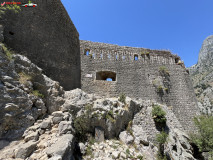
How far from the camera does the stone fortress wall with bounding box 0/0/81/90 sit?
7.45 m

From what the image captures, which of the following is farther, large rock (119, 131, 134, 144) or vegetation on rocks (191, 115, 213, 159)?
vegetation on rocks (191, 115, 213, 159)

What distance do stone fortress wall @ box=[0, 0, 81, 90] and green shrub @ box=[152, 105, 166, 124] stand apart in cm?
726


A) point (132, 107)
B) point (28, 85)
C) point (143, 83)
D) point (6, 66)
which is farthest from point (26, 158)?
point (143, 83)

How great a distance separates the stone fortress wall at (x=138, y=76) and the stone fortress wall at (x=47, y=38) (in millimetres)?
1469

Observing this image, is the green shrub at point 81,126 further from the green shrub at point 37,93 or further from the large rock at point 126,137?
the large rock at point 126,137

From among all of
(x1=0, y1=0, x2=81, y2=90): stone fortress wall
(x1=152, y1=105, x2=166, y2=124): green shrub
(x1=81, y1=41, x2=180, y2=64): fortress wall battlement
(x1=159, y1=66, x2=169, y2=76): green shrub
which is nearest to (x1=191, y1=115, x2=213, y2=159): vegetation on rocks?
(x1=152, y1=105, x2=166, y2=124): green shrub

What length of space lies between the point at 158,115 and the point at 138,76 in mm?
4314

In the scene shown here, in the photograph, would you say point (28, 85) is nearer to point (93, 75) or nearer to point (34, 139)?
point (34, 139)

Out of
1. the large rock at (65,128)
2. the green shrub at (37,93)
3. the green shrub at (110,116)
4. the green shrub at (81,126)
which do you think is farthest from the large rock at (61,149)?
the green shrub at (110,116)

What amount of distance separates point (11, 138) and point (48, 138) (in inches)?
46.7

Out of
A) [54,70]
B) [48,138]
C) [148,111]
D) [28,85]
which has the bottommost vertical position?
[48,138]

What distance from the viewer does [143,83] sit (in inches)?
483

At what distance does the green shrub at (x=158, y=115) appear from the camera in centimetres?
999

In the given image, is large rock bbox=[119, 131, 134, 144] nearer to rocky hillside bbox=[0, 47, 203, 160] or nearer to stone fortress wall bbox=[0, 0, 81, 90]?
rocky hillside bbox=[0, 47, 203, 160]
